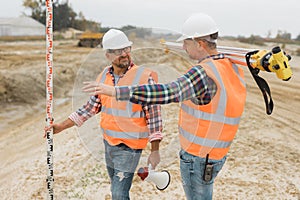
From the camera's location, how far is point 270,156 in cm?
585

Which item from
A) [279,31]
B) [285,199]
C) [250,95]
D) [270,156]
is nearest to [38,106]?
[250,95]

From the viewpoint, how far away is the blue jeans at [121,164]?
108 inches

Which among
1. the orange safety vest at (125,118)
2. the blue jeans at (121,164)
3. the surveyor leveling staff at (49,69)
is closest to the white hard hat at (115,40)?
the orange safety vest at (125,118)

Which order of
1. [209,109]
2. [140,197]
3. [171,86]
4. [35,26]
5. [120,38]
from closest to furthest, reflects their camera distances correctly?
[171,86], [209,109], [120,38], [140,197], [35,26]

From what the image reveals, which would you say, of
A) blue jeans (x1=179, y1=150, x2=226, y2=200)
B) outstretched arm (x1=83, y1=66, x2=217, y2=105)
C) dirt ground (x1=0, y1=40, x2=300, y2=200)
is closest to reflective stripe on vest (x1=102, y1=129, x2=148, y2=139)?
dirt ground (x1=0, y1=40, x2=300, y2=200)

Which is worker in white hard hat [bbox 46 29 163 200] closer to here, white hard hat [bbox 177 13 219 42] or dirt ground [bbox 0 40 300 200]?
dirt ground [bbox 0 40 300 200]

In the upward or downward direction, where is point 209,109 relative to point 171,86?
downward

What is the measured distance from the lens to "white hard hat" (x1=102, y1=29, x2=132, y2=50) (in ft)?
8.16

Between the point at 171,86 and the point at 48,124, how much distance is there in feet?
4.57

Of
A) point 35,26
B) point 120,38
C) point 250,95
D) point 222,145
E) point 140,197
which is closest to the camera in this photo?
point 222,145

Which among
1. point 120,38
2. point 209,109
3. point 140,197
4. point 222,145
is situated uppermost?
point 120,38

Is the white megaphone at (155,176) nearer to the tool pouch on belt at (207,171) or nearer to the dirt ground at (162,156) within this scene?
the dirt ground at (162,156)

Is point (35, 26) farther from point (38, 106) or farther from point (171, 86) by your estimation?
point (171, 86)

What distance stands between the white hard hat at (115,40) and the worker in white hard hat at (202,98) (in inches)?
19.2
